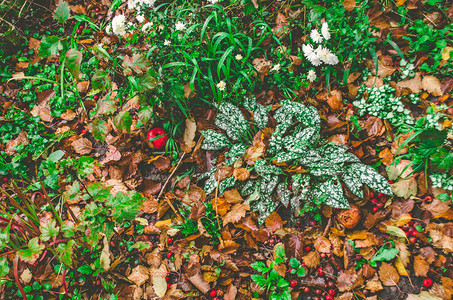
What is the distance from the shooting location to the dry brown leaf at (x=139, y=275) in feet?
5.43

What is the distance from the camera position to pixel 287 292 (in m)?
1.49

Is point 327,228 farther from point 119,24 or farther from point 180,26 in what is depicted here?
point 119,24

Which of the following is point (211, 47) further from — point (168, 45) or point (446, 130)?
point (446, 130)

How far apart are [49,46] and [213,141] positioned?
44.7 inches

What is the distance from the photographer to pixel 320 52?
1812mm

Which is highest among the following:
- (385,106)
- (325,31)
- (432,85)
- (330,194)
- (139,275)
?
(325,31)

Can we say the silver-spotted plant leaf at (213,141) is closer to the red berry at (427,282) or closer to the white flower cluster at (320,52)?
the white flower cluster at (320,52)

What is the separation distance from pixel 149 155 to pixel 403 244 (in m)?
1.86

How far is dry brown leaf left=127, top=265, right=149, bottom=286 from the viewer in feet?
5.43

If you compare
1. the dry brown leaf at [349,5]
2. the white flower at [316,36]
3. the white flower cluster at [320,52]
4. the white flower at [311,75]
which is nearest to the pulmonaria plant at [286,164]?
the white flower at [311,75]

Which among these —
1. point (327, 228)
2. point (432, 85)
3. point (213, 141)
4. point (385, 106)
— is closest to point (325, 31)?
point (385, 106)

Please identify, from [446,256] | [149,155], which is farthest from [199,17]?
[446,256]

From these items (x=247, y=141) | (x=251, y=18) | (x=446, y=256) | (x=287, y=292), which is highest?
(x=251, y=18)

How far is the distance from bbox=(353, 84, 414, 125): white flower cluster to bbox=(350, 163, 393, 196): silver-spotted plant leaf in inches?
17.5
